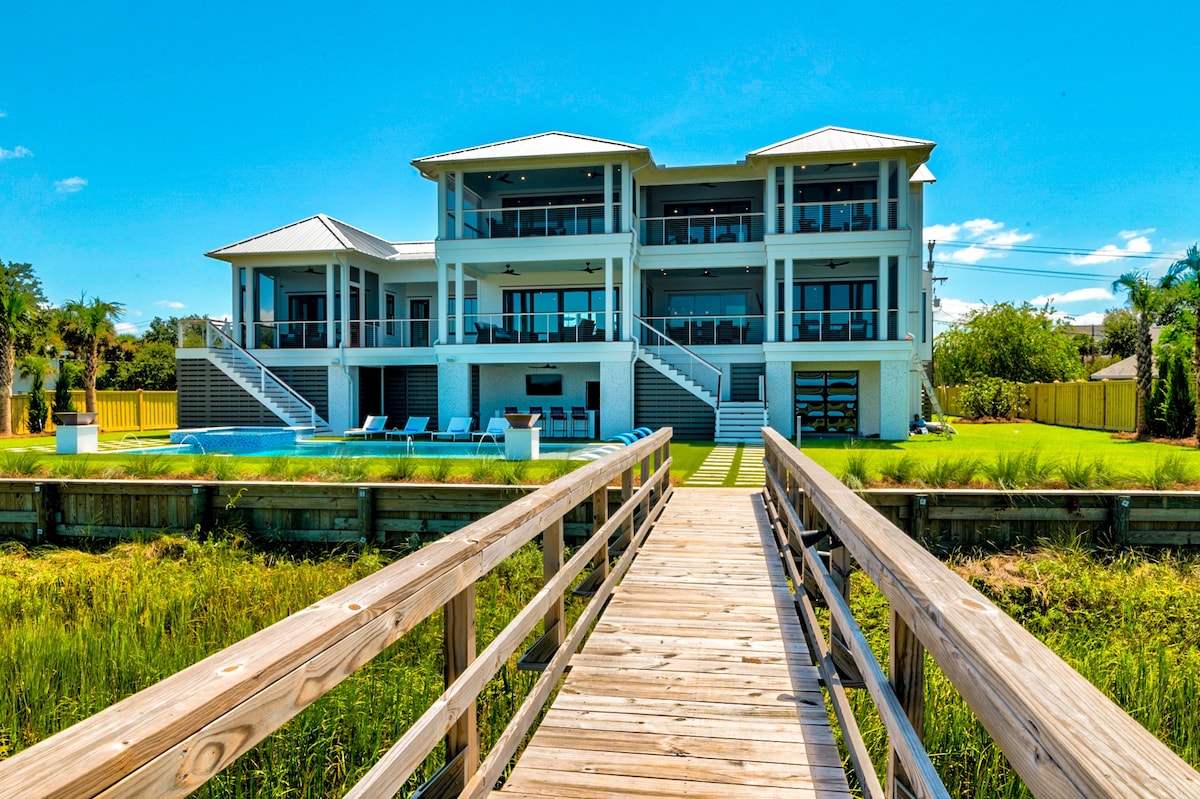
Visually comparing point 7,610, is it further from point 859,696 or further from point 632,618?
point 859,696

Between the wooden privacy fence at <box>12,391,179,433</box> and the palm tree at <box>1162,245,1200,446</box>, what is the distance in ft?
103

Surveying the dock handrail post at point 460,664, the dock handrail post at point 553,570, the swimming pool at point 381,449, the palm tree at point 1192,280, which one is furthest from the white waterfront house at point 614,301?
the dock handrail post at point 460,664

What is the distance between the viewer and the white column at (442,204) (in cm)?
2148

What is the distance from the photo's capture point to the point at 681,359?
2166 centimetres

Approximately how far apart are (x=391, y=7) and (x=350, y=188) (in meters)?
17.1

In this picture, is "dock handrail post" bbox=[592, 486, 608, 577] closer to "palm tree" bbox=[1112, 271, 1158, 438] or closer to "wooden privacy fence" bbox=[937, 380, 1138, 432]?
"palm tree" bbox=[1112, 271, 1158, 438]

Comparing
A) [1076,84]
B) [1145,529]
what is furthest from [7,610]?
[1076,84]

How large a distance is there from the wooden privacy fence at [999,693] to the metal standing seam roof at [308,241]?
22.5 m

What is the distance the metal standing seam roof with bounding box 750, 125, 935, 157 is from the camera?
19.5 metres

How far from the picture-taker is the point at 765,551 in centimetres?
659

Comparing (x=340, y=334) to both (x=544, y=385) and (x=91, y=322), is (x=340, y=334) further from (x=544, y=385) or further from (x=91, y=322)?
(x=91, y=322)

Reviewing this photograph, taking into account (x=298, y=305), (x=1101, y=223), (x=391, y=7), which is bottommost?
(x=298, y=305)

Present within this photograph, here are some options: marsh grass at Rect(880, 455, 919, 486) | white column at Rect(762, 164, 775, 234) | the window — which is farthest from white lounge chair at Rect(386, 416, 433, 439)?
marsh grass at Rect(880, 455, 919, 486)

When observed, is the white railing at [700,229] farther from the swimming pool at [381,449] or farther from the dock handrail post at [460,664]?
the dock handrail post at [460,664]
